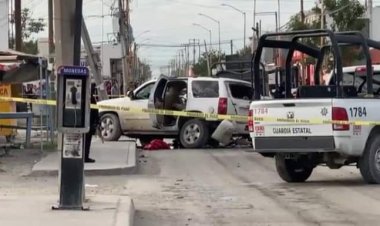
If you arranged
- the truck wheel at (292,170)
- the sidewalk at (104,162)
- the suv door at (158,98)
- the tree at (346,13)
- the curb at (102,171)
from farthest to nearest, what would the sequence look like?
the tree at (346,13)
the suv door at (158,98)
the sidewalk at (104,162)
the curb at (102,171)
the truck wheel at (292,170)

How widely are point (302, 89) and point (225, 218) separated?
13.2 feet

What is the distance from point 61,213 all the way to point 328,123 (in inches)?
194

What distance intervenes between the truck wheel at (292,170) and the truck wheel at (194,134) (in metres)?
7.36

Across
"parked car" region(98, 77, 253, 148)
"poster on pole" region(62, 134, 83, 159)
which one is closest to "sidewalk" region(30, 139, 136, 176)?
"parked car" region(98, 77, 253, 148)

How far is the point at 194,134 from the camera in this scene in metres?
21.3

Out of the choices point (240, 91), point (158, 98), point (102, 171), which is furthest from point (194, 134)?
point (102, 171)

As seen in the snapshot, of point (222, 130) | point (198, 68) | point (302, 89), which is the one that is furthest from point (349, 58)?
point (198, 68)

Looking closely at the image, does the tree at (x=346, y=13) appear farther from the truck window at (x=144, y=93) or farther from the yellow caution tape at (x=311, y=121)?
the yellow caution tape at (x=311, y=121)

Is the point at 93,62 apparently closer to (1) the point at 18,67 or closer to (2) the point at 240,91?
(1) the point at 18,67

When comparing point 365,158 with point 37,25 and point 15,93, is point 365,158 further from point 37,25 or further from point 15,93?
point 37,25

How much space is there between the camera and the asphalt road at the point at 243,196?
32.1ft

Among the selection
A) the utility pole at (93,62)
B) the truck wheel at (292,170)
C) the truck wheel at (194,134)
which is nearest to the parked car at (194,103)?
the truck wheel at (194,134)

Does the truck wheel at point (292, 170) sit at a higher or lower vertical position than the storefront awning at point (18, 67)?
lower

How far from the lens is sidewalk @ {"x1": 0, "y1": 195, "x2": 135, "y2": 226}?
28.3ft
